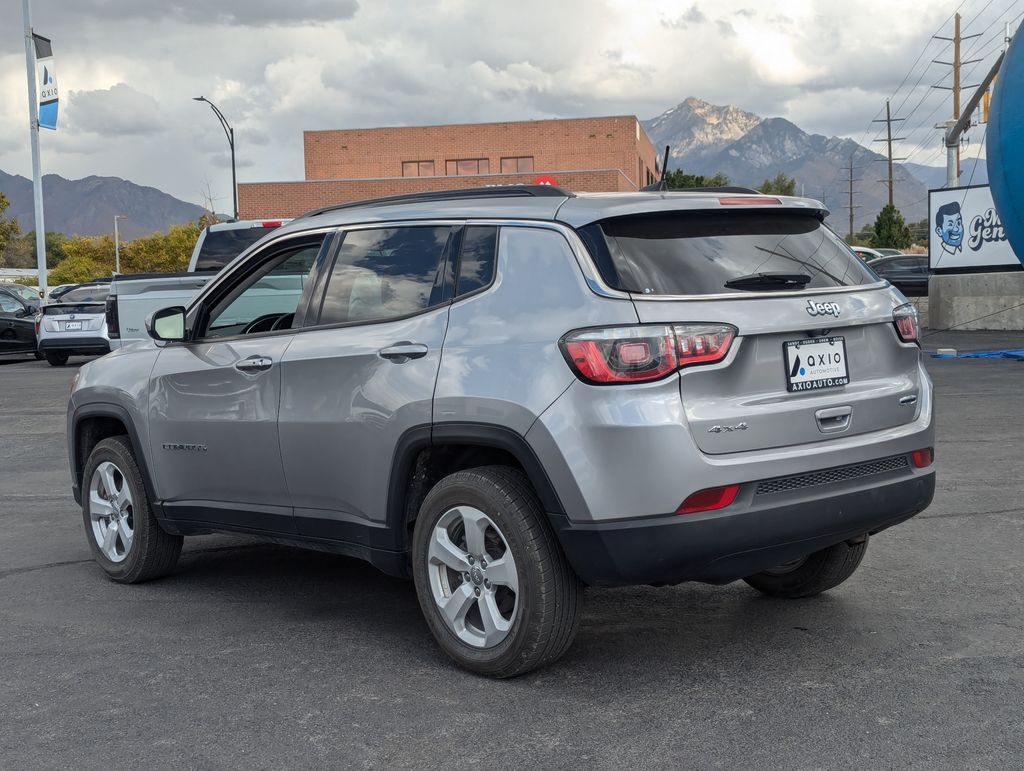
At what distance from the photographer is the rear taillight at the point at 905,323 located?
4926mm

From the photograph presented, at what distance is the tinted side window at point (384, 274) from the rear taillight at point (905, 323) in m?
1.82

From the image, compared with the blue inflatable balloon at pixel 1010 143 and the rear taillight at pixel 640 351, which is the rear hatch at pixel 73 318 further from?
the rear taillight at pixel 640 351

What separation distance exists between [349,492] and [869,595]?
2460 millimetres

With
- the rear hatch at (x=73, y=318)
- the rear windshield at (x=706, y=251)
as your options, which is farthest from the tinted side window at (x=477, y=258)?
the rear hatch at (x=73, y=318)

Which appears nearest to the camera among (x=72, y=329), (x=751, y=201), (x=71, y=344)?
(x=751, y=201)

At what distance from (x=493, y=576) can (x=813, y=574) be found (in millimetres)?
1733

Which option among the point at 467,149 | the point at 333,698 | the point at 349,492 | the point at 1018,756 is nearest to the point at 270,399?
the point at 349,492

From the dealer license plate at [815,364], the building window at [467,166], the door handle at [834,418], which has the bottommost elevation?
the door handle at [834,418]

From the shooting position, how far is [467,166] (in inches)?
2613

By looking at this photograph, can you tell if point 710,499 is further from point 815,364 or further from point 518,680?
point 518,680

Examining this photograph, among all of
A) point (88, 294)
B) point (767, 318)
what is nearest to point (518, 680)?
point (767, 318)

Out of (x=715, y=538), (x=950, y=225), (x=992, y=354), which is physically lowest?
(x=715, y=538)

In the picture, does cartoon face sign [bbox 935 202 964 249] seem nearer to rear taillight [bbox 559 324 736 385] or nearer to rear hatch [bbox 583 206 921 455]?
rear hatch [bbox 583 206 921 455]

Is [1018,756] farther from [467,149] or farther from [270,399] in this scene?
[467,149]
